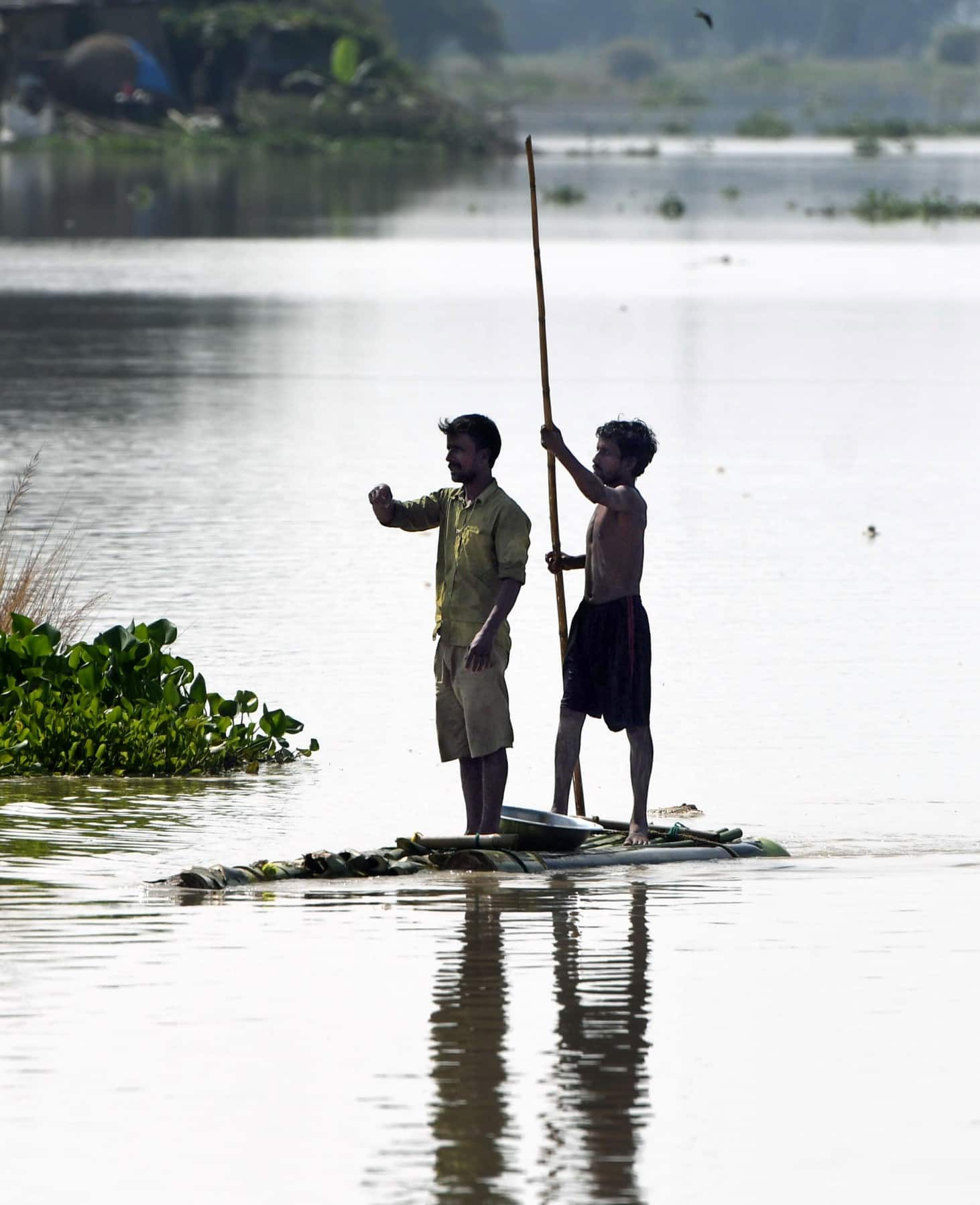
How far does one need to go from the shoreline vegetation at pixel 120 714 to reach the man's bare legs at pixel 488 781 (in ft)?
5.47

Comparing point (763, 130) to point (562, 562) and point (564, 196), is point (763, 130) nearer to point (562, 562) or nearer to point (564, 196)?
point (564, 196)

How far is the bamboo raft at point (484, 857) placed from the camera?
7.99 m

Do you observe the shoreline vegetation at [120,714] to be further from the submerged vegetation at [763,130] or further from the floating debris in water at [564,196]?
the submerged vegetation at [763,130]

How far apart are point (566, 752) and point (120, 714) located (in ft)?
6.64

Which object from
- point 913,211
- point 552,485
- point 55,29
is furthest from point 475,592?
point 55,29

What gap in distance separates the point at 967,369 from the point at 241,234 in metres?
25.4

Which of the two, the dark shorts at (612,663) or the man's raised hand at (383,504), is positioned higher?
the man's raised hand at (383,504)

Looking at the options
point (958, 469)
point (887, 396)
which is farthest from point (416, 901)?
point (887, 396)

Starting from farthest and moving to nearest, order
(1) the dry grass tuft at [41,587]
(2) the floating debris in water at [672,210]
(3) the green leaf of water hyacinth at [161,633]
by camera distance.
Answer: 1. (2) the floating debris in water at [672,210]
2. (1) the dry grass tuft at [41,587]
3. (3) the green leaf of water hyacinth at [161,633]

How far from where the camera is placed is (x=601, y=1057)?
6.35 m

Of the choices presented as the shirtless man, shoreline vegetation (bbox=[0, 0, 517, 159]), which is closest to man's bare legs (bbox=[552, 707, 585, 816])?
the shirtless man

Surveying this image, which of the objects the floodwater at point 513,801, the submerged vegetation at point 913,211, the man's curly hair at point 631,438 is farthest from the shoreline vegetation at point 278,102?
the man's curly hair at point 631,438

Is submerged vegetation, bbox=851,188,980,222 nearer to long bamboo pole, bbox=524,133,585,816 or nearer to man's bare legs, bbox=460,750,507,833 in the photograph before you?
long bamboo pole, bbox=524,133,585,816

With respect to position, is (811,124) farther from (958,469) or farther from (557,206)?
(958,469)
